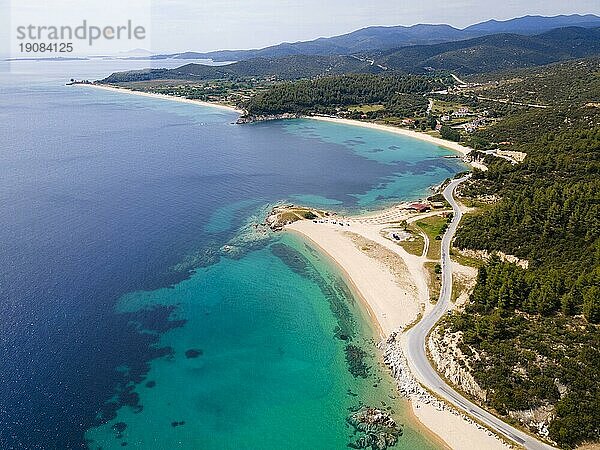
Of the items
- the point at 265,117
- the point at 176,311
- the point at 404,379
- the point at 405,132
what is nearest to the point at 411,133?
the point at 405,132

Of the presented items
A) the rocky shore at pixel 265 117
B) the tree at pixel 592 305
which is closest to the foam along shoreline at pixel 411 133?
the rocky shore at pixel 265 117

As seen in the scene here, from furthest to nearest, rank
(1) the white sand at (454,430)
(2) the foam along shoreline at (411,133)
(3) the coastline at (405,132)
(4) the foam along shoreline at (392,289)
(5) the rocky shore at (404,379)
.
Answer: (3) the coastline at (405,132), (2) the foam along shoreline at (411,133), (5) the rocky shore at (404,379), (4) the foam along shoreline at (392,289), (1) the white sand at (454,430)

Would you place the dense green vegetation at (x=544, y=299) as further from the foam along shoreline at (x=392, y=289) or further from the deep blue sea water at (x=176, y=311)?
the deep blue sea water at (x=176, y=311)

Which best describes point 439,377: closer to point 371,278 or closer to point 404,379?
point 404,379

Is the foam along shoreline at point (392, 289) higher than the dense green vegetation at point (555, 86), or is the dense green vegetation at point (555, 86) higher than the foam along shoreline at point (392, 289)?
the dense green vegetation at point (555, 86)

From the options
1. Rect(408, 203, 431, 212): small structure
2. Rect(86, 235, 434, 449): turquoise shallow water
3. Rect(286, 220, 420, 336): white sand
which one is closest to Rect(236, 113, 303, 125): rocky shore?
Rect(408, 203, 431, 212): small structure

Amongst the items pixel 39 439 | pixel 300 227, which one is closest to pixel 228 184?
pixel 300 227

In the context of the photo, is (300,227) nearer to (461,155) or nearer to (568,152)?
(568,152)
